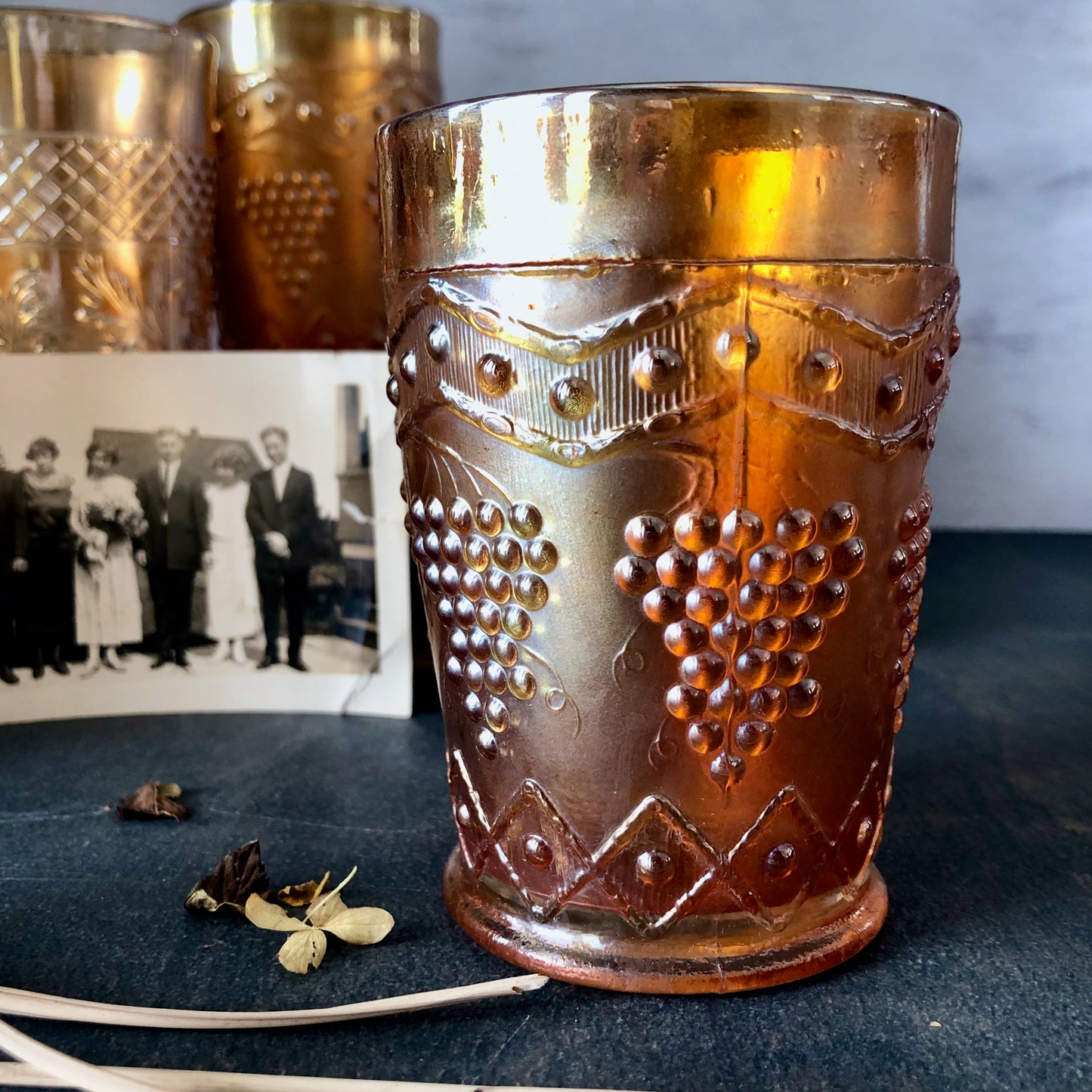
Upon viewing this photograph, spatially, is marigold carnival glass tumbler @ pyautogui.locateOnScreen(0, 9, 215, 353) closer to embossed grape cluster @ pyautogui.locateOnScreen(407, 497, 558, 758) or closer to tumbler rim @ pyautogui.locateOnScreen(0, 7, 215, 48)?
tumbler rim @ pyautogui.locateOnScreen(0, 7, 215, 48)

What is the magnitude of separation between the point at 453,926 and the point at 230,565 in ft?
1.26

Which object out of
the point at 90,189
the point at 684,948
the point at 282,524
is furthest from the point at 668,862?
the point at 90,189

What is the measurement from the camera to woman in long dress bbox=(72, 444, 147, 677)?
797 millimetres

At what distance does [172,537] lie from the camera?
0.81m

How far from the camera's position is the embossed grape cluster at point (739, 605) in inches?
16.5

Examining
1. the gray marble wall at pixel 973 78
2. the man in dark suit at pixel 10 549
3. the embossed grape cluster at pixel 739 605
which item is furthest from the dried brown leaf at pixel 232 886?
the gray marble wall at pixel 973 78

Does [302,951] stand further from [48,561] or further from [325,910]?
[48,561]

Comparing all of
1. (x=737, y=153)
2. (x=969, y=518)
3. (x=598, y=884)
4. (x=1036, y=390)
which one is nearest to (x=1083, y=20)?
(x=1036, y=390)

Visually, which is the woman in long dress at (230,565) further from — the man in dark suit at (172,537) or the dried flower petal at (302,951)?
the dried flower petal at (302,951)

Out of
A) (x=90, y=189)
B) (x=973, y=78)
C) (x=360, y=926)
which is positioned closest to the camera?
(x=360, y=926)

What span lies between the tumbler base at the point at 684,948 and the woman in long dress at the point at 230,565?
0.40 m

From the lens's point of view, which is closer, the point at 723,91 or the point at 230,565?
the point at 723,91

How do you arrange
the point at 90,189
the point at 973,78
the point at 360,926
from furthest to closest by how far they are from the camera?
the point at 973,78 < the point at 90,189 < the point at 360,926

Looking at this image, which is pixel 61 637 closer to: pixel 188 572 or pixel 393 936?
pixel 188 572
